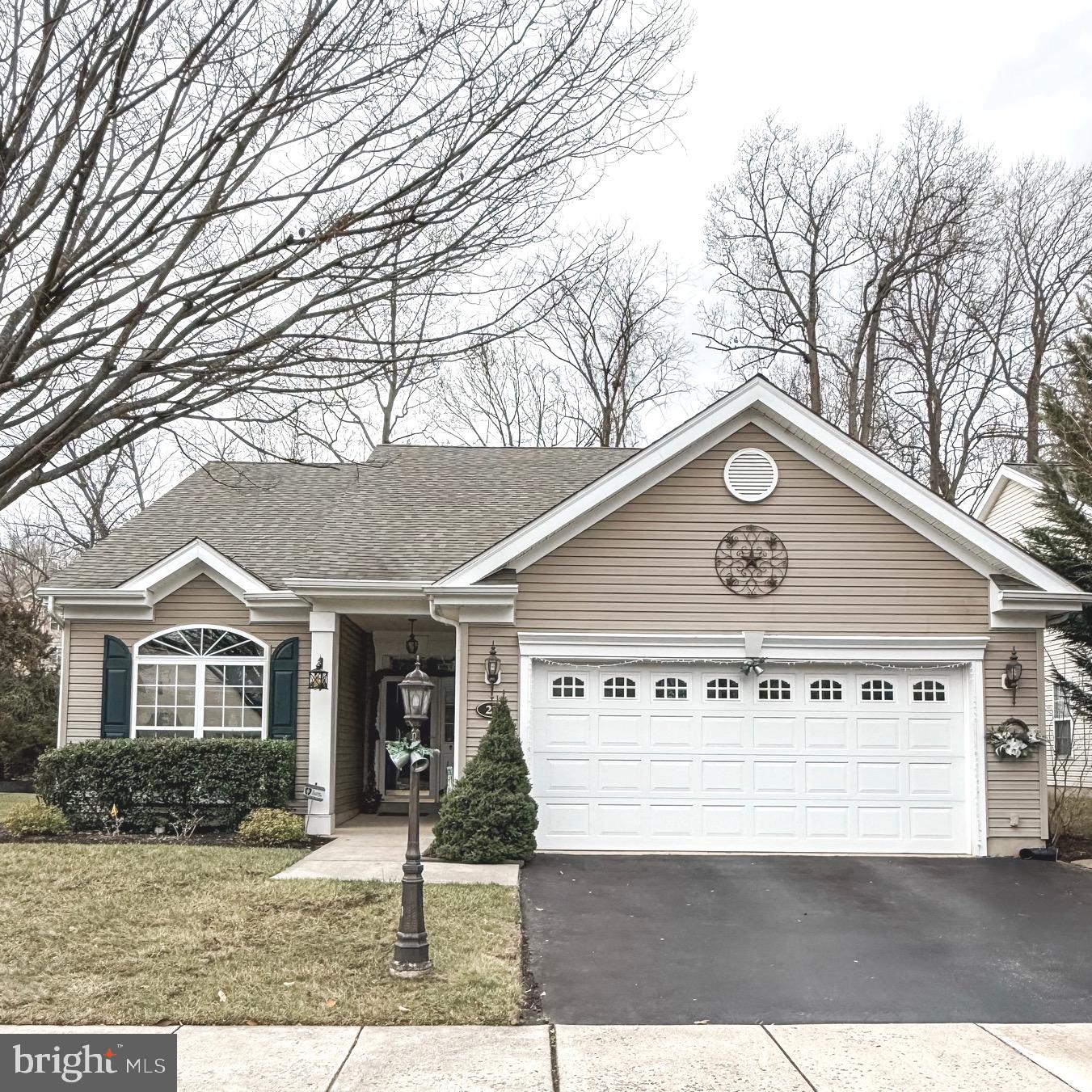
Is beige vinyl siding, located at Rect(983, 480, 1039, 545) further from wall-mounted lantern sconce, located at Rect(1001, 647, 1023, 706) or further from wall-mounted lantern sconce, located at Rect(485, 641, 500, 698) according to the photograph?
wall-mounted lantern sconce, located at Rect(485, 641, 500, 698)

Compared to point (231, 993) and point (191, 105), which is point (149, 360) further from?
point (231, 993)

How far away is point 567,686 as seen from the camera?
40.9ft

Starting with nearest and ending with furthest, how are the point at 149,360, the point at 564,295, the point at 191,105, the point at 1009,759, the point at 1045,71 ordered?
the point at 149,360
the point at 191,105
the point at 564,295
the point at 1009,759
the point at 1045,71

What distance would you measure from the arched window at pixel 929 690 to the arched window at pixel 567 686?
3869mm

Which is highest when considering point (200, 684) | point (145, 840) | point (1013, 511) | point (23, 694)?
point (1013, 511)

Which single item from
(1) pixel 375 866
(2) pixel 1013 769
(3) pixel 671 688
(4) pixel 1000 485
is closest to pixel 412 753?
(1) pixel 375 866

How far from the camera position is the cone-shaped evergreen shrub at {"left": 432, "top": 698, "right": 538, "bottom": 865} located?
1120 cm

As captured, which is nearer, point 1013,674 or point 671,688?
point 1013,674

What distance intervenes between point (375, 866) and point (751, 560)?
543 cm

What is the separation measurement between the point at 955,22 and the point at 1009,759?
343 inches

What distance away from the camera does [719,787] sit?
12297 millimetres

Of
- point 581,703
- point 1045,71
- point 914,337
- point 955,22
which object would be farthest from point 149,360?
point 914,337

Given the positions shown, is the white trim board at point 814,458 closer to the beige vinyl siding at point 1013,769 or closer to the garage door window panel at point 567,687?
the beige vinyl siding at point 1013,769

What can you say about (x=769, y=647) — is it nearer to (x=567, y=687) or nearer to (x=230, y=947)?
(x=567, y=687)
